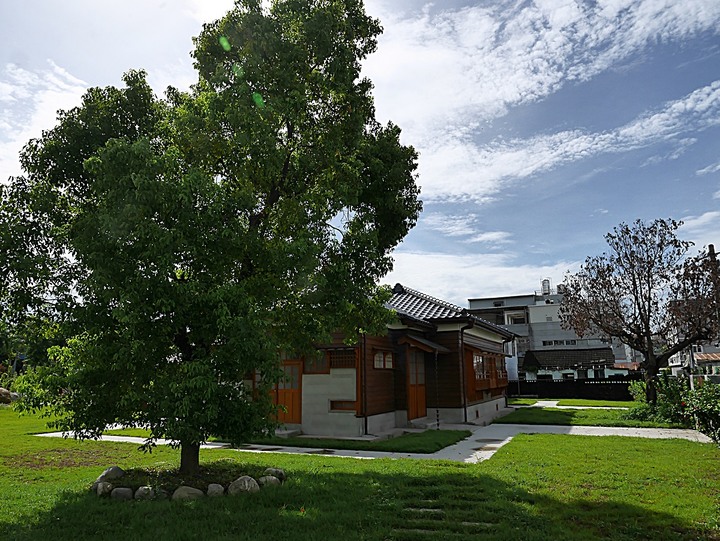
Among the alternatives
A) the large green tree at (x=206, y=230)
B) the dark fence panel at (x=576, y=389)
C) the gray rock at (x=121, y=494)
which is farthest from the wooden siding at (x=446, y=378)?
the dark fence panel at (x=576, y=389)

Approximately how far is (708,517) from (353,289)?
542 centimetres

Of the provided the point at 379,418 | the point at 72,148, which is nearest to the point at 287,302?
the point at 72,148

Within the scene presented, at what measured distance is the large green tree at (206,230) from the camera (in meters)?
6.89

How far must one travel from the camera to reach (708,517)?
576 cm

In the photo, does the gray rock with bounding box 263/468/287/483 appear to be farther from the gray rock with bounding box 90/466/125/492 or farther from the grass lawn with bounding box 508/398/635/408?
the grass lawn with bounding box 508/398/635/408

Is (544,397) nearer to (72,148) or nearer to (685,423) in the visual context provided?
(685,423)

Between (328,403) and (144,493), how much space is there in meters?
8.00

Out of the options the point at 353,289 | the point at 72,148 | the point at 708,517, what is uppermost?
the point at 72,148

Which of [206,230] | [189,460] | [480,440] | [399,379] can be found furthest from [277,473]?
[399,379]

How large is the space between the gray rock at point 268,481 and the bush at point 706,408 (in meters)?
9.29

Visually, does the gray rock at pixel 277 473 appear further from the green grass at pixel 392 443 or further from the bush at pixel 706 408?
the bush at pixel 706 408

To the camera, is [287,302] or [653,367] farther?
[653,367]

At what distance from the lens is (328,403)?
14.5m

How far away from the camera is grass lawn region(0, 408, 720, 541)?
5430mm
